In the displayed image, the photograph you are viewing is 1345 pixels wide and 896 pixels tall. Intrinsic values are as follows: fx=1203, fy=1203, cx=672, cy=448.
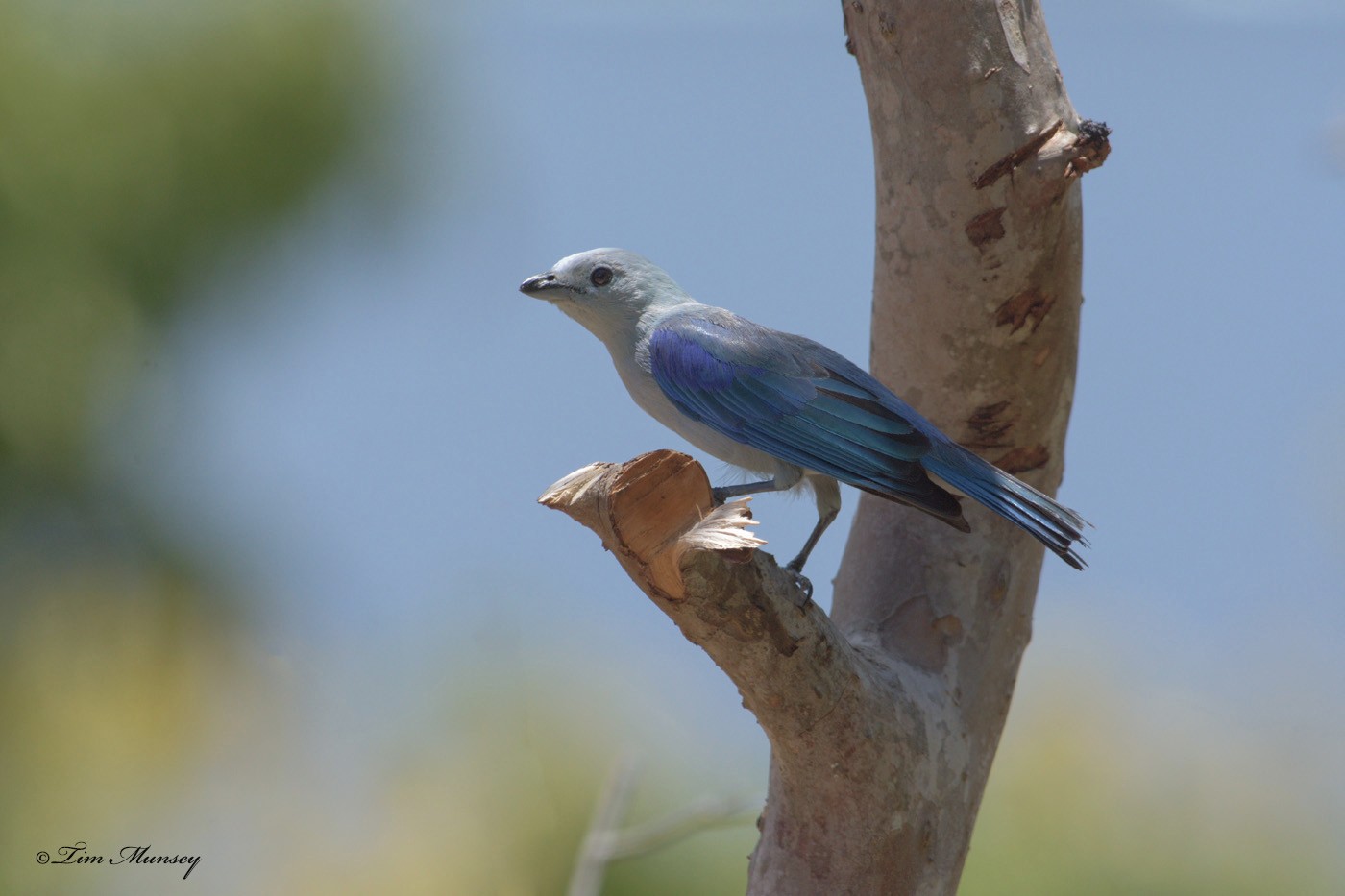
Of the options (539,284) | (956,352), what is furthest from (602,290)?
(956,352)

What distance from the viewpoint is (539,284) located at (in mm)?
3264

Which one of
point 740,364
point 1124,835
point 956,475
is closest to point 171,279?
point 740,364

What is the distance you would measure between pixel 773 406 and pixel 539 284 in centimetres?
77

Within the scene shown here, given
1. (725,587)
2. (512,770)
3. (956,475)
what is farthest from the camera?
(512,770)

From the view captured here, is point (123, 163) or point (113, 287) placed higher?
point (123, 163)

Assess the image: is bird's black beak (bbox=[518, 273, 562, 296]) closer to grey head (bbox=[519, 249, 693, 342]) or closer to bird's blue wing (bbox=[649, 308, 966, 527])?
grey head (bbox=[519, 249, 693, 342])

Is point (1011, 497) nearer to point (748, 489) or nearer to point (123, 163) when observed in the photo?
point (748, 489)

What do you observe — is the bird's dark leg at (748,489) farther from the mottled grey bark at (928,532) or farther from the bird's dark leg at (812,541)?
the mottled grey bark at (928,532)

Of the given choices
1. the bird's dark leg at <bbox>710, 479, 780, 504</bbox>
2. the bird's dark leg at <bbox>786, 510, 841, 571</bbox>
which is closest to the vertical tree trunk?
the bird's dark leg at <bbox>786, 510, 841, 571</bbox>

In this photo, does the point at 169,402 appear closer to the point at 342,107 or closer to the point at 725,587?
the point at 342,107

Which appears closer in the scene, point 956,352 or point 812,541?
point 812,541

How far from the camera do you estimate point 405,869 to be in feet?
16.9

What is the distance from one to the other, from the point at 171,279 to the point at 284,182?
0.81 m

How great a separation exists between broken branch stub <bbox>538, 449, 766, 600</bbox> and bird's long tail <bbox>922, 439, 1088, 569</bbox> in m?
0.75
